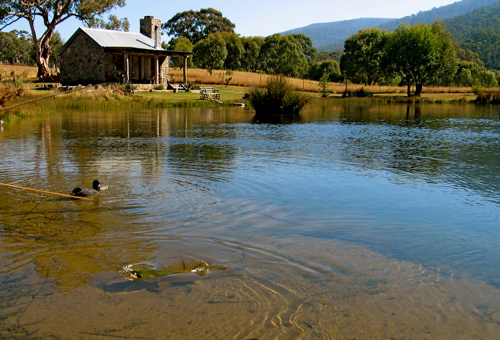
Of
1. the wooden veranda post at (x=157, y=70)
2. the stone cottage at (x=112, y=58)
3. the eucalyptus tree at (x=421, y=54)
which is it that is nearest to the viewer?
the stone cottage at (x=112, y=58)

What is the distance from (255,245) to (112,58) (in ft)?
118

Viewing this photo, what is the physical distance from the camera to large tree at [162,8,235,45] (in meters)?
98.8

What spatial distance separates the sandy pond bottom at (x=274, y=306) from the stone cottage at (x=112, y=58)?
33.9 meters

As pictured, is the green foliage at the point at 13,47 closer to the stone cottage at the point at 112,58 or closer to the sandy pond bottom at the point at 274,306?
the stone cottage at the point at 112,58

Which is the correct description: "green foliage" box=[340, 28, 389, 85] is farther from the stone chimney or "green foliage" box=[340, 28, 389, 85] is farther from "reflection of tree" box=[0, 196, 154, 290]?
"reflection of tree" box=[0, 196, 154, 290]

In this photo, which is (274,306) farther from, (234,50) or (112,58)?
(234,50)

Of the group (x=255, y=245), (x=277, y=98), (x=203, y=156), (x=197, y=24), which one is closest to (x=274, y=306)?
(x=255, y=245)

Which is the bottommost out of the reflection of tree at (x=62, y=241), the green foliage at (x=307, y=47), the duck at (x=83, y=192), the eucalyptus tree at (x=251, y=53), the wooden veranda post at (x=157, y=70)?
the reflection of tree at (x=62, y=241)

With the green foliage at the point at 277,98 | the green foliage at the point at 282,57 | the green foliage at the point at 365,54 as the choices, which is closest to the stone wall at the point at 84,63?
the green foliage at the point at 277,98

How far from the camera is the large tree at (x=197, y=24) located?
324 feet

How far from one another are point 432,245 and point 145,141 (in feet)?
35.0

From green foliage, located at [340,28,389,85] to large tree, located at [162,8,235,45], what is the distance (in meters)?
38.9

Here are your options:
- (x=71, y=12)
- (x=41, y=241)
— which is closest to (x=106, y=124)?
(x=41, y=241)

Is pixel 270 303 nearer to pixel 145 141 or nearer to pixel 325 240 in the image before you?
pixel 325 240
